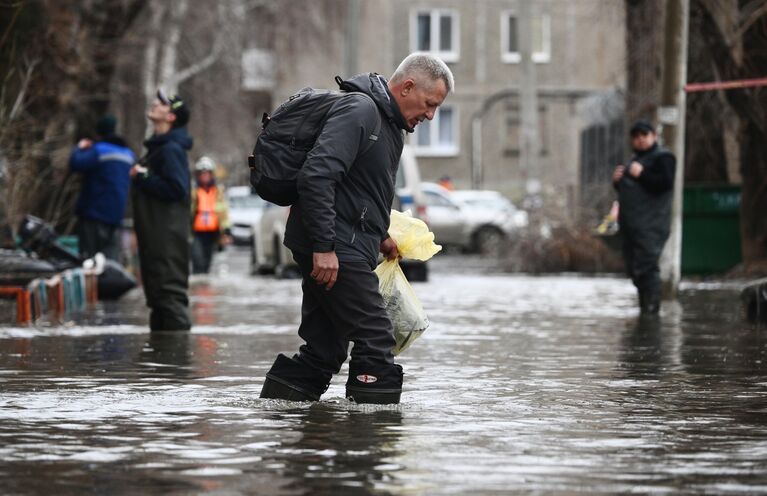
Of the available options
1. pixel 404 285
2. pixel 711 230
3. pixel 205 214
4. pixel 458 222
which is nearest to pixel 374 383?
pixel 404 285

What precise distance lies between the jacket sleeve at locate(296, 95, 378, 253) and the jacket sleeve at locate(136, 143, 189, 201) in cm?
531

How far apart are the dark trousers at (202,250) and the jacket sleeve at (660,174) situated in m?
10.4

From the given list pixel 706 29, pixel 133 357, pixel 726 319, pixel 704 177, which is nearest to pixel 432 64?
pixel 133 357

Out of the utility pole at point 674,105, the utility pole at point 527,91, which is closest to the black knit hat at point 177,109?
the utility pole at point 674,105

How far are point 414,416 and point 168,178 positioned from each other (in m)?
5.41

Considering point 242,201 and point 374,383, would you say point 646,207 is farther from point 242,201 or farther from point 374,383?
point 242,201

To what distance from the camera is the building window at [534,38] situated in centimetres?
6481

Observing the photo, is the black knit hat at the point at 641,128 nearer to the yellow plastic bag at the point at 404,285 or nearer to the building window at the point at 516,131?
the yellow plastic bag at the point at 404,285

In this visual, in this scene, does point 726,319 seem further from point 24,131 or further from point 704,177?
point 704,177

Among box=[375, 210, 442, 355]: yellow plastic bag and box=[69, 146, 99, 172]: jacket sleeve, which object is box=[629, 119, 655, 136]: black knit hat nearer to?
box=[69, 146, 99, 172]: jacket sleeve

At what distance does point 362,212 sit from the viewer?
328 inches

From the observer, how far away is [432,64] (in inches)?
332

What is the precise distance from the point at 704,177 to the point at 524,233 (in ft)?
11.3

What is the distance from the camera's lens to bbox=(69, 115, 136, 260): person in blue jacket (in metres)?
18.9
